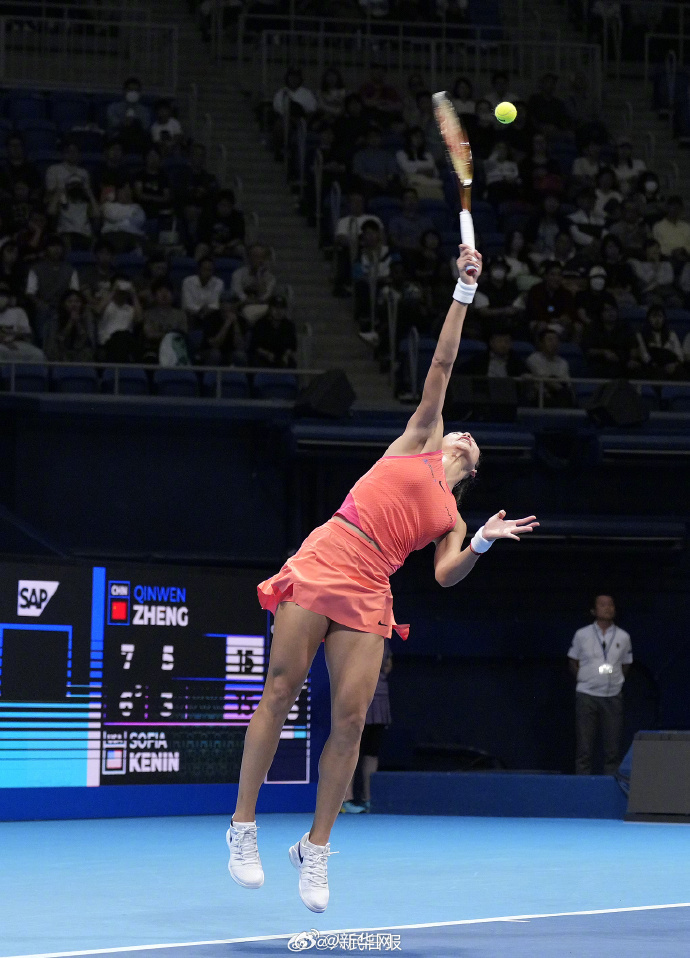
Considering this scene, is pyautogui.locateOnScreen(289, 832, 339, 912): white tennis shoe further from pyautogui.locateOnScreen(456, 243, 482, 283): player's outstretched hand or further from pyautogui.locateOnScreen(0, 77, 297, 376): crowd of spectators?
pyautogui.locateOnScreen(0, 77, 297, 376): crowd of spectators

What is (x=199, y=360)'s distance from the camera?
48.2 ft

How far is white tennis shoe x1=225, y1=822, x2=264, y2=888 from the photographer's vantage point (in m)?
5.65

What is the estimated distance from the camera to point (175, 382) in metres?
14.4

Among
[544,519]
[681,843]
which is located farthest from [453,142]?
[544,519]

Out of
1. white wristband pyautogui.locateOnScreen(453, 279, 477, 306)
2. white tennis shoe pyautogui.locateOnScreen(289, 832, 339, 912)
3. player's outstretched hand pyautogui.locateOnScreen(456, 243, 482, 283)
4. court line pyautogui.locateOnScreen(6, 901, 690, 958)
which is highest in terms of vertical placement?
player's outstretched hand pyautogui.locateOnScreen(456, 243, 482, 283)

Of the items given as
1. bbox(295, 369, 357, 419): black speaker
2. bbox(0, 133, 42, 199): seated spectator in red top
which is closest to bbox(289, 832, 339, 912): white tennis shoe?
bbox(295, 369, 357, 419): black speaker

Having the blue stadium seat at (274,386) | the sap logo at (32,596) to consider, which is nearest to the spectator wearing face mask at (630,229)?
the blue stadium seat at (274,386)

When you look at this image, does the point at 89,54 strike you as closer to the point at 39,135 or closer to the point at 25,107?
the point at 25,107

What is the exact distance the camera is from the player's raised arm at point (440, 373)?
587 cm

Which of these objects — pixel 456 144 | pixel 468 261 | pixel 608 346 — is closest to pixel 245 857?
pixel 468 261

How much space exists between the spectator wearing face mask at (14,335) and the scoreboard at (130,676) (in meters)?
2.96

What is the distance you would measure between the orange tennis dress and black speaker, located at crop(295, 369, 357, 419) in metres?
7.70

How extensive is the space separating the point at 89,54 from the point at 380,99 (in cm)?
366

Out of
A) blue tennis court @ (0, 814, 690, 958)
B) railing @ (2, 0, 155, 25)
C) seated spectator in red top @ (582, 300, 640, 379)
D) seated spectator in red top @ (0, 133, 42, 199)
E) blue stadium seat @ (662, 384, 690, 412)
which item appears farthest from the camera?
railing @ (2, 0, 155, 25)
